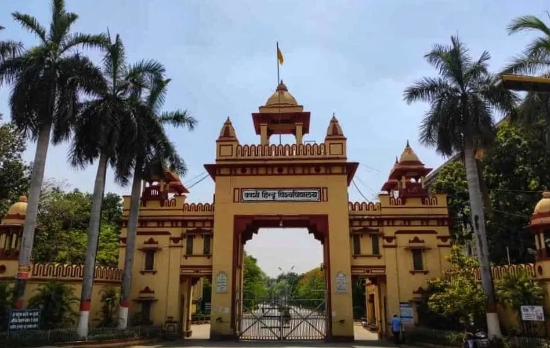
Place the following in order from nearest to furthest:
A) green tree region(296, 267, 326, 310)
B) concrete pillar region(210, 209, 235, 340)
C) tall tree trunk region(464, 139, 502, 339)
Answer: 1. tall tree trunk region(464, 139, 502, 339)
2. concrete pillar region(210, 209, 235, 340)
3. green tree region(296, 267, 326, 310)

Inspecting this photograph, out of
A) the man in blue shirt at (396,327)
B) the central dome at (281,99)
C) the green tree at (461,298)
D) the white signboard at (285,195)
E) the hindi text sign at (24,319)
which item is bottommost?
the man in blue shirt at (396,327)

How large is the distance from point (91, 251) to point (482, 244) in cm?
1531

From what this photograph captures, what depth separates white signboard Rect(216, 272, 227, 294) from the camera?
22250 mm

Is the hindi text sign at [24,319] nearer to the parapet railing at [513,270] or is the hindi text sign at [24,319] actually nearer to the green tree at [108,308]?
the green tree at [108,308]

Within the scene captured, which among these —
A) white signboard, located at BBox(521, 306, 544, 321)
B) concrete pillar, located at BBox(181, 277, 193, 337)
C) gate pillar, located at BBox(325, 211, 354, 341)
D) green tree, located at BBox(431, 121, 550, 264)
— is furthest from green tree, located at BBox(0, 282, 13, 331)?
green tree, located at BBox(431, 121, 550, 264)

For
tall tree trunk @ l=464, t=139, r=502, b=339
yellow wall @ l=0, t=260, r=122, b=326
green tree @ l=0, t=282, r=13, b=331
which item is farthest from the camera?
yellow wall @ l=0, t=260, r=122, b=326

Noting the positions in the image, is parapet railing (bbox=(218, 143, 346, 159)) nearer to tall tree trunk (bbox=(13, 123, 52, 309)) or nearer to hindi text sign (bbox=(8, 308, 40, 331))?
tall tree trunk (bbox=(13, 123, 52, 309))

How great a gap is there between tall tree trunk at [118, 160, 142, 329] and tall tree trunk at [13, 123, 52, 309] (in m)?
4.01

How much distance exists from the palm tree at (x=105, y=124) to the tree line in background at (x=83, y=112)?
0.04m

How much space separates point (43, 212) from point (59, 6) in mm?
18948

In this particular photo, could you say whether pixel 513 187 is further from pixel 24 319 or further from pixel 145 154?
pixel 24 319

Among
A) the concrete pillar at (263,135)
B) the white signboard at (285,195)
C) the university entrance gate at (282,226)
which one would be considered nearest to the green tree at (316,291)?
the university entrance gate at (282,226)

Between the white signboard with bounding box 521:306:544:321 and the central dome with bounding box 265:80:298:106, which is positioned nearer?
the white signboard with bounding box 521:306:544:321

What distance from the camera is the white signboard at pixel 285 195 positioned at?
76.2ft
